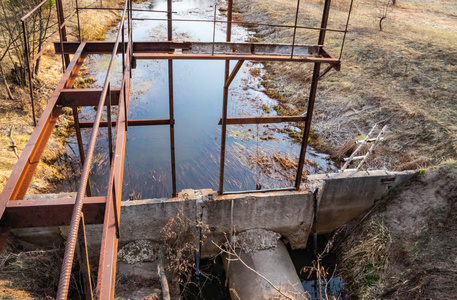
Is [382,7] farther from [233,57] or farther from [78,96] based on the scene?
[78,96]

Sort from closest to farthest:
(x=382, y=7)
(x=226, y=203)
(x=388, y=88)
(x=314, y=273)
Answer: (x=226, y=203)
(x=314, y=273)
(x=388, y=88)
(x=382, y=7)

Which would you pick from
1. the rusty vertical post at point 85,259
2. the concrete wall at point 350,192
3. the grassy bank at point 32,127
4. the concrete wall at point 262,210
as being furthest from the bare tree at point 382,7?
the rusty vertical post at point 85,259

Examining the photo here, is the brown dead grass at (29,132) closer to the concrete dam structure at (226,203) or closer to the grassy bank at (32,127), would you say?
the grassy bank at (32,127)

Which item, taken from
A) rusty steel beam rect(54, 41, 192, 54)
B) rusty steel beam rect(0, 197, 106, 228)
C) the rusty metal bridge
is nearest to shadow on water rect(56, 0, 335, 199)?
the rusty metal bridge

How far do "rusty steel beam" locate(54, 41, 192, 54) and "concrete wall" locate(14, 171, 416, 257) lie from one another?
10.2 ft

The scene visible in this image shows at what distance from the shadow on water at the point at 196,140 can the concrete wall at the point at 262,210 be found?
2.16 m

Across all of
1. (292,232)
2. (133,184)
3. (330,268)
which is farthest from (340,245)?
(133,184)

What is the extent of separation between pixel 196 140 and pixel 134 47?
6.77 m

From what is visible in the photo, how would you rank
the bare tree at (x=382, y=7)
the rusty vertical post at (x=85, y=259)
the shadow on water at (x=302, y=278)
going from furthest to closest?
the bare tree at (x=382, y=7) → the shadow on water at (x=302, y=278) → the rusty vertical post at (x=85, y=259)

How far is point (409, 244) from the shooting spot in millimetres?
7766

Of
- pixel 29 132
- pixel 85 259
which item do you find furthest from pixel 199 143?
pixel 85 259

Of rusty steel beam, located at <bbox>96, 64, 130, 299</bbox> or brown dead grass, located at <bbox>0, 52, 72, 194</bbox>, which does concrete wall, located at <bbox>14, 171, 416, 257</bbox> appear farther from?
rusty steel beam, located at <bbox>96, 64, 130, 299</bbox>

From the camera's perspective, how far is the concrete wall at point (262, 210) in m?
7.51

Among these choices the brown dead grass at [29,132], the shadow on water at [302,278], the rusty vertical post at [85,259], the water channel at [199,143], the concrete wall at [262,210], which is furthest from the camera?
the water channel at [199,143]
